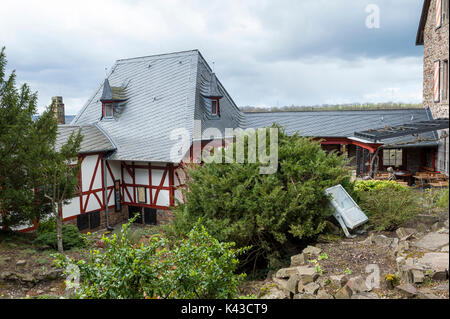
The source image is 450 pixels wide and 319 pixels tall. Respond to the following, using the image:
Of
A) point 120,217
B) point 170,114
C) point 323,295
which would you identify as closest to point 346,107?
point 170,114

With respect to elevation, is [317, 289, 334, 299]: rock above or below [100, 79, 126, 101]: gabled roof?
below

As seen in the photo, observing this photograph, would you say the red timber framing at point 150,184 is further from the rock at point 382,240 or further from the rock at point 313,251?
the rock at point 382,240

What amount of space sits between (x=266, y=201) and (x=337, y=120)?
13.4 meters

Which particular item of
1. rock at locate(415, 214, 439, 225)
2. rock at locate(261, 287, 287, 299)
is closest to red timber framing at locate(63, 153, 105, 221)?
rock at locate(261, 287, 287, 299)

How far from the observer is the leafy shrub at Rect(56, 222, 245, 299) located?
3996 mm

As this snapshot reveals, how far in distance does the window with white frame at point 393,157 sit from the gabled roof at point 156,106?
719cm

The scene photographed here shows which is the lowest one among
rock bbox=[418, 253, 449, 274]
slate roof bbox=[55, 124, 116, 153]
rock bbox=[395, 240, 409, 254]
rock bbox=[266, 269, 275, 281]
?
rock bbox=[266, 269, 275, 281]

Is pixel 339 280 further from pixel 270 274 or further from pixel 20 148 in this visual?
pixel 20 148

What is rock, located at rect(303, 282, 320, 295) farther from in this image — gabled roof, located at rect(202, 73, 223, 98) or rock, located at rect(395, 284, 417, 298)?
gabled roof, located at rect(202, 73, 223, 98)

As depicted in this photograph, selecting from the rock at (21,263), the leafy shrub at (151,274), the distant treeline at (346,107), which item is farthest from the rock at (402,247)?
the distant treeline at (346,107)

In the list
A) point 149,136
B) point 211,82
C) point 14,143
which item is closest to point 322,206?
point 14,143

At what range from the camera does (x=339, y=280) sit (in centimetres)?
507

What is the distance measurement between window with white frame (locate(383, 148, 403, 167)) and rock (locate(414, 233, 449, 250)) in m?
11.8

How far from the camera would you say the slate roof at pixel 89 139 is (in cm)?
1384
